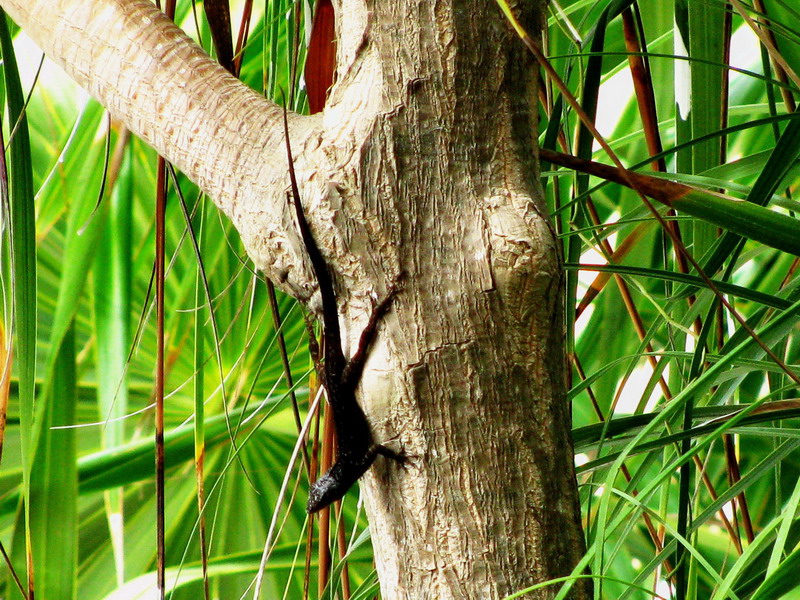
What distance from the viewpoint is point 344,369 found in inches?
11.6

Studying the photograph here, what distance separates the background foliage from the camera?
372 millimetres

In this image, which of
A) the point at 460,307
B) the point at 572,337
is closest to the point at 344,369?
the point at 460,307

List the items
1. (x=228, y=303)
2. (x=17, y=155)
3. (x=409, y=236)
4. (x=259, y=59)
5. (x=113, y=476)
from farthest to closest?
(x=228, y=303) < (x=113, y=476) < (x=259, y=59) < (x=17, y=155) < (x=409, y=236)

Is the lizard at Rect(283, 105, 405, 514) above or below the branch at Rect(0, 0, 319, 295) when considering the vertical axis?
below

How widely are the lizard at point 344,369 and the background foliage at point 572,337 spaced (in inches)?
4.0

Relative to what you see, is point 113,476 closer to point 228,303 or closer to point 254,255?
point 228,303

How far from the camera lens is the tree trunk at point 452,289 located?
272mm

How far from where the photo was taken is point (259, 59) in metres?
0.94

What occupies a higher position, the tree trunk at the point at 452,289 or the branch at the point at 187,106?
the branch at the point at 187,106

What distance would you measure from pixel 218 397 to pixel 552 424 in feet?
4.05

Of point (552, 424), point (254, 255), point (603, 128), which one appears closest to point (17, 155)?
point (254, 255)

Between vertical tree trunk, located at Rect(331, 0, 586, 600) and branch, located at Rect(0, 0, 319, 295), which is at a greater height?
branch, located at Rect(0, 0, 319, 295)

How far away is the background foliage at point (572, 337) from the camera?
1.22ft

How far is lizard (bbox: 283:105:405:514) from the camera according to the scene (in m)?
0.28
